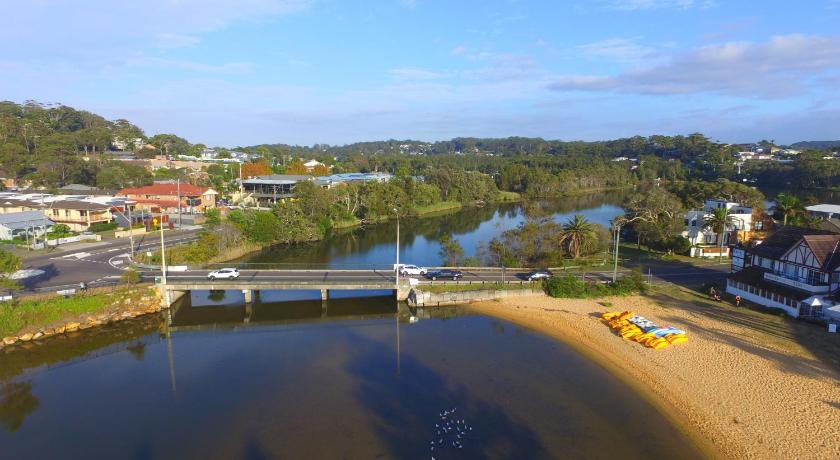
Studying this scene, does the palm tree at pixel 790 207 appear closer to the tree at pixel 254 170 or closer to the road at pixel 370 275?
the road at pixel 370 275

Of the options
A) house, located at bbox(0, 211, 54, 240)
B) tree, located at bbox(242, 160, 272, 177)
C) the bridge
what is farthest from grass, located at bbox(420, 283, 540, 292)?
tree, located at bbox(242, 160, 272, 177)

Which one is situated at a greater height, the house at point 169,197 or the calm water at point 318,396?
the house at point 169,197

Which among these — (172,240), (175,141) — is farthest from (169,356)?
(175,141)

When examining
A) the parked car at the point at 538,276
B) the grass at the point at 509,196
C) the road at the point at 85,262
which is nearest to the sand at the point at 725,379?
the parked car at the point at 538,276

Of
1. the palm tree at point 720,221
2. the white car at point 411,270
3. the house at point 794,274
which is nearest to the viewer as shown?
the house at point 794,274

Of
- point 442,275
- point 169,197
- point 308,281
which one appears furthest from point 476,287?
point 169,197

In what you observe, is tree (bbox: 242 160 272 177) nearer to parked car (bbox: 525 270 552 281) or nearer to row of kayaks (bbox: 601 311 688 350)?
parked car (bbox: 525 270 552 281)
